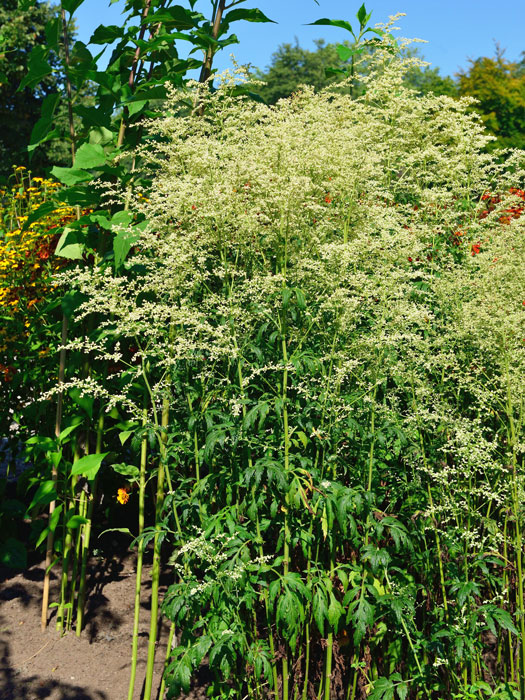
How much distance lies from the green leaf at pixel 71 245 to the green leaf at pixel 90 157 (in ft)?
1.30

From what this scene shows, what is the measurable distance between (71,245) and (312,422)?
6.07 feet

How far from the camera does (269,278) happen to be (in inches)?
107

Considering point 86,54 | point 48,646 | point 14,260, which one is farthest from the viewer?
point 14,260

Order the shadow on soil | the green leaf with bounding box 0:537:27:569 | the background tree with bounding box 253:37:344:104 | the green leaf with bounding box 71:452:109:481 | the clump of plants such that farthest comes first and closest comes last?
1. the background tree with bounding box 253:37:344:104
2. the green leaf with bounding box 0:537:27:569
3. the shadow on soil
4. the green leaf with bounding box 71:452:109:481
5. the clump of plants

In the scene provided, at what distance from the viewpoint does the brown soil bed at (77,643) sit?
3504mm

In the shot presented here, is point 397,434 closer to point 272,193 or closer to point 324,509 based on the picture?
point 324,509

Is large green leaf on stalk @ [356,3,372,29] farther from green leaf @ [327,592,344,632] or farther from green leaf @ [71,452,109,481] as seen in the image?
green leaf @ [327,592,344,632]

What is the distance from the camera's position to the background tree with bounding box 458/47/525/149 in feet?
77.4

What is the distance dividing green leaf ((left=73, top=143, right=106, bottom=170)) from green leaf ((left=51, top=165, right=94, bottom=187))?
0.13 feet

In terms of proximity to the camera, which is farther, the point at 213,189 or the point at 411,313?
the point at 213,189

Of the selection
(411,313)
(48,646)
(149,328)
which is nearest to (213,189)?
(149,328)

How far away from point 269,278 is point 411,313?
67cm

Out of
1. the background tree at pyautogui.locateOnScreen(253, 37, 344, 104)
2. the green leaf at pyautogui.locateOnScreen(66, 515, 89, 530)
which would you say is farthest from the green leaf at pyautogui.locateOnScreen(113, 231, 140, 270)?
the background tree at pyautogui.locateOnScreen(253, 37, 344, 104)

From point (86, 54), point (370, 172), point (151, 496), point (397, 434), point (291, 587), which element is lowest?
point (151, 496)
